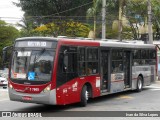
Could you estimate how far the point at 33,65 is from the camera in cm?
1394

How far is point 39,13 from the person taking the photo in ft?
193

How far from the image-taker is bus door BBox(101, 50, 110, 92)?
17.4 m

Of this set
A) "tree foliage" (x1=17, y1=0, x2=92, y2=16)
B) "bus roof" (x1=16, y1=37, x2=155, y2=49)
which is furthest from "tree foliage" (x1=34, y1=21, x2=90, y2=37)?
"bus roof" (x1=16, y1=37, x2=155, y2=49)

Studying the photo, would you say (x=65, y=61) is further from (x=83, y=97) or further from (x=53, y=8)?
(x=53, y=8)

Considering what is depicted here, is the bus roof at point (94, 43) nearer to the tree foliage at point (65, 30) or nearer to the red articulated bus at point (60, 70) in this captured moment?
the red articulated bus at point (60, 70)

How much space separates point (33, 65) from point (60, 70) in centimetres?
101

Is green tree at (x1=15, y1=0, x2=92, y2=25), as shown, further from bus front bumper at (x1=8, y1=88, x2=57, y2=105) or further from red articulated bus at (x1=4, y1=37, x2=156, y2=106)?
bus front bumper at (x1=8, y1=88, x2=57, y2=105)

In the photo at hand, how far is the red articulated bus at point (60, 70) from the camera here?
13719 millimetres

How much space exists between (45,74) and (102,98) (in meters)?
5.55

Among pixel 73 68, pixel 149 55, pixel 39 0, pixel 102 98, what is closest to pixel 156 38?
pixel 39 0

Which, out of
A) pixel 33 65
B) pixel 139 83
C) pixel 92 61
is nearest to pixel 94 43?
pixel 92 61

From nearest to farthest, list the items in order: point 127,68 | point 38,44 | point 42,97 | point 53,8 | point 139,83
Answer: point 42,97
point 38,44
point 127,68
point 139,83
point 53,8

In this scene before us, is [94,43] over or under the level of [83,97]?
over

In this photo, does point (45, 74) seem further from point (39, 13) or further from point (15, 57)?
point (39, 13)
